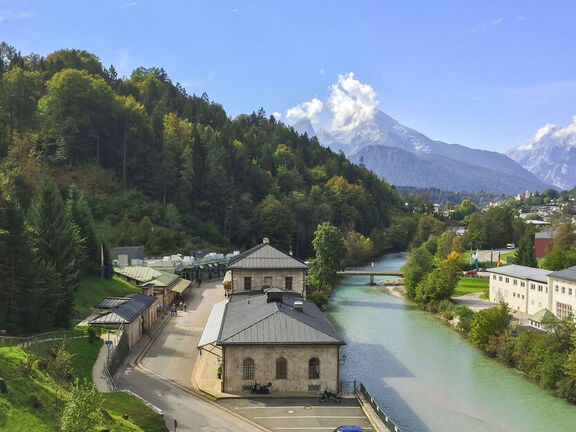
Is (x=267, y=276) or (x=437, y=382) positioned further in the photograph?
(x=267, y=276)

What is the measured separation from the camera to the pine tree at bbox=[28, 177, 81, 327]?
32375mm

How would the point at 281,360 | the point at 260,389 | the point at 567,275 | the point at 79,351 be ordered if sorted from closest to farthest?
the point at 260,389 < the point at 79,351 < the point at 281,360 < the point at 567,275

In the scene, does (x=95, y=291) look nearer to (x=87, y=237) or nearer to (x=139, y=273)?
(x=87, y=237)

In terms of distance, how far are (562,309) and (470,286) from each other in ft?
88.5

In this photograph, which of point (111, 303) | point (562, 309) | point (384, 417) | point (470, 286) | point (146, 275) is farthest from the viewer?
point (470, 286)

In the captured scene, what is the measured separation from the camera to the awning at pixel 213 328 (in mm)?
28891

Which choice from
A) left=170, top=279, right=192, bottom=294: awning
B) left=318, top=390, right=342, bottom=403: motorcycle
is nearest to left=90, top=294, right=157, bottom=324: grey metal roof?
left=170, top=279, right=192, bottom=294: awning

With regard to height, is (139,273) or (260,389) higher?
(139,273)

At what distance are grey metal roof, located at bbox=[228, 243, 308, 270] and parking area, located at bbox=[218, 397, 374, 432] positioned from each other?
1655 cm

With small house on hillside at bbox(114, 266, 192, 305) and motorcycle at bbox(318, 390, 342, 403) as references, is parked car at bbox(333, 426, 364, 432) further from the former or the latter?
small house on hillside at bbox(114, 266, 192, 305)

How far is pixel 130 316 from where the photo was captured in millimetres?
35562

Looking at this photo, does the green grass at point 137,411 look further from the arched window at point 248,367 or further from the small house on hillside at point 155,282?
the small house on hillside at point 155,282

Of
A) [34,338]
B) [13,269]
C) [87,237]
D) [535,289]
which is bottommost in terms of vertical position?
[535,289]

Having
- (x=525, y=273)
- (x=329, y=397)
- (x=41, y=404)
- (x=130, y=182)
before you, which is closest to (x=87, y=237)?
(x=329, y=397)
